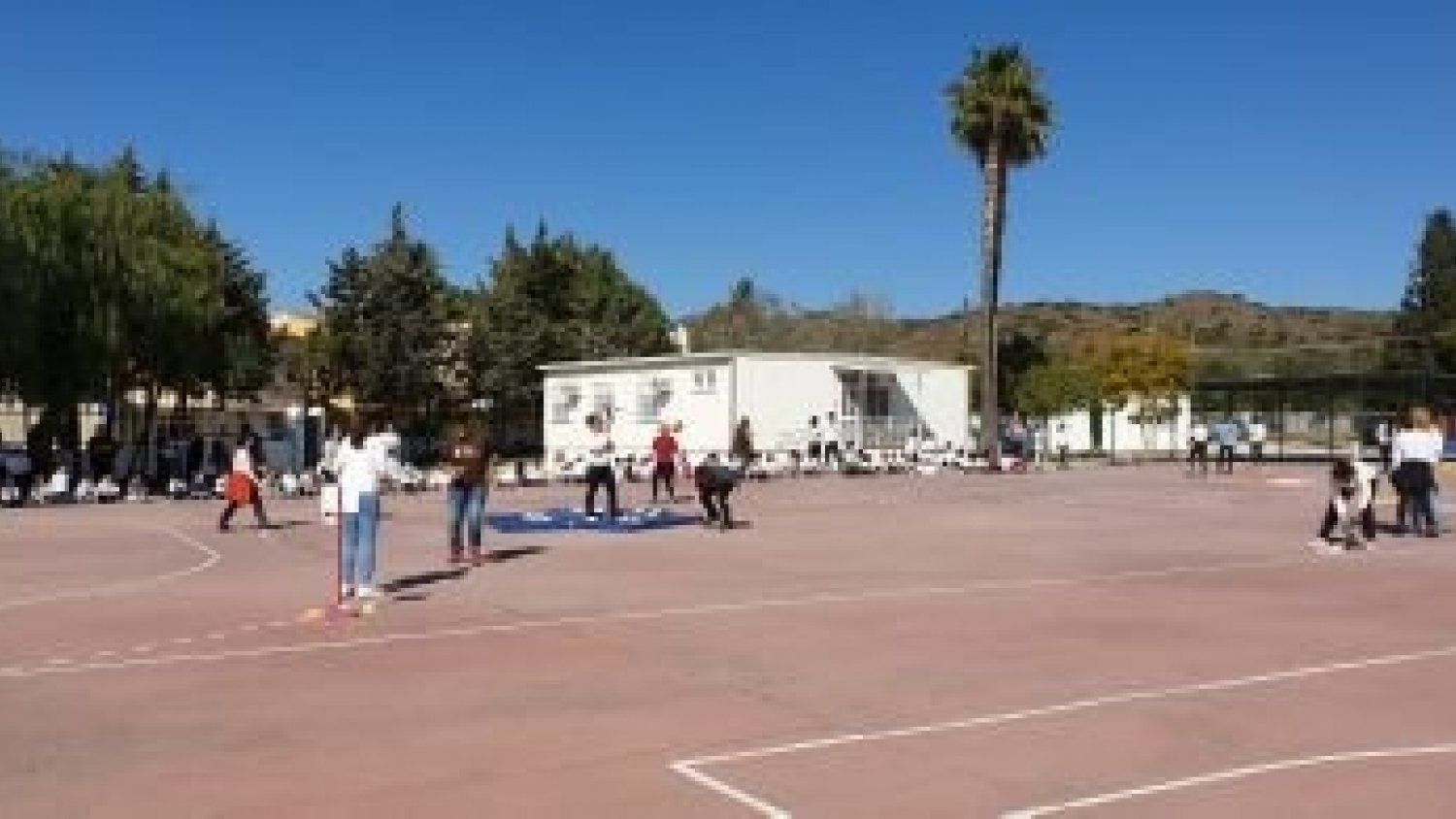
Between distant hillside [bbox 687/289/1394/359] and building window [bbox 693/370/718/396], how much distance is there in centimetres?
4080

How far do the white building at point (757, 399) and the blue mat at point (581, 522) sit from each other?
1848cm

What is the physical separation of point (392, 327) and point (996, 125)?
2250cm

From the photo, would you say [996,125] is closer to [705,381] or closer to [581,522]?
[705,381]

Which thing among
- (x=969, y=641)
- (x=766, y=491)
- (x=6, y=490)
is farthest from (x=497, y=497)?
(x=969, y=641)

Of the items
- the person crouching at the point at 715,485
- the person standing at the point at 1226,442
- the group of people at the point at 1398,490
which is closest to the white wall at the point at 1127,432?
the person standing at the point at 1226,442

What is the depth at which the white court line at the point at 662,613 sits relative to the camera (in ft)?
42.7

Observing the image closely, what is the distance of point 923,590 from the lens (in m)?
17.5

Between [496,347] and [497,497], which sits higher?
[496,347]

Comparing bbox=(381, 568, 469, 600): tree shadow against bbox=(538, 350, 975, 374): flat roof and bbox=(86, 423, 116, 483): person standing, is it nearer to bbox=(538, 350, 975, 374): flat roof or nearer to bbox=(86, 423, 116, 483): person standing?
bbox=(86, 423, 116, 483): person standing

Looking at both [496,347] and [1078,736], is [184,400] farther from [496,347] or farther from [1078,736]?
[1078,736]

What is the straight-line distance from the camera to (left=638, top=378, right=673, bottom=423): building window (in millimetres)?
50000

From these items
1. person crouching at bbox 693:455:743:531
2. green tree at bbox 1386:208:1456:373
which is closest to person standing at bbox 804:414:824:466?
person crouching at bbox 693:455:743:531

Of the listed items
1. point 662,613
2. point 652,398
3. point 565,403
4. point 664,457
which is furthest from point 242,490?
point 565,403

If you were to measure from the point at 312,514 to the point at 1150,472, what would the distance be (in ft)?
70.6
